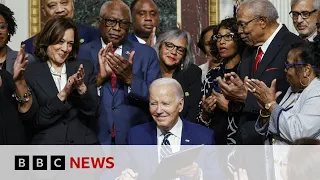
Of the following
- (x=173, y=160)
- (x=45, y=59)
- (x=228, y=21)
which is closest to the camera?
(x=173, y=160)

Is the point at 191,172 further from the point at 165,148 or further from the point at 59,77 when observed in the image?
the point at 59,77

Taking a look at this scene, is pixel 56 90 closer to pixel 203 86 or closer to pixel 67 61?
pixel 67 61

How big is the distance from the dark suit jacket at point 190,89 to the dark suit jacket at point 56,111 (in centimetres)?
97

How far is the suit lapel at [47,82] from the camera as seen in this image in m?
6.50

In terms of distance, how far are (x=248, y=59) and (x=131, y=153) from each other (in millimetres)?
1322

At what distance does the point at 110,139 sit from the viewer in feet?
22.2

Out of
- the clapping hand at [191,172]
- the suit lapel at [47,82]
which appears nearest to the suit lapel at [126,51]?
the suit lapel at [47,82]

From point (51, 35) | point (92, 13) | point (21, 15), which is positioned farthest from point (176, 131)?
point (21, 15)

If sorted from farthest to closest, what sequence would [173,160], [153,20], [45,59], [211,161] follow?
[153,20], [45,59], [211,161], [173,160]

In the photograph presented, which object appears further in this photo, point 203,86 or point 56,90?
point 203,86

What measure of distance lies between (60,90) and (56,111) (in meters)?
0.27

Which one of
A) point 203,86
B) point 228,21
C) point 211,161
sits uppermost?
point 228,21

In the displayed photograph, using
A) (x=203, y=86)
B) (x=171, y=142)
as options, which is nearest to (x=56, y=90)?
(x=171, y=142)

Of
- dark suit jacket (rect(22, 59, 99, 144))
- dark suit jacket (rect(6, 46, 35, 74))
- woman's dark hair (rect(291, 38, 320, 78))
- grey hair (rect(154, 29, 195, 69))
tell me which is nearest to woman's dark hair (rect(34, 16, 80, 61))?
dark suit jacket (rect(22, 59, 99, 144))
